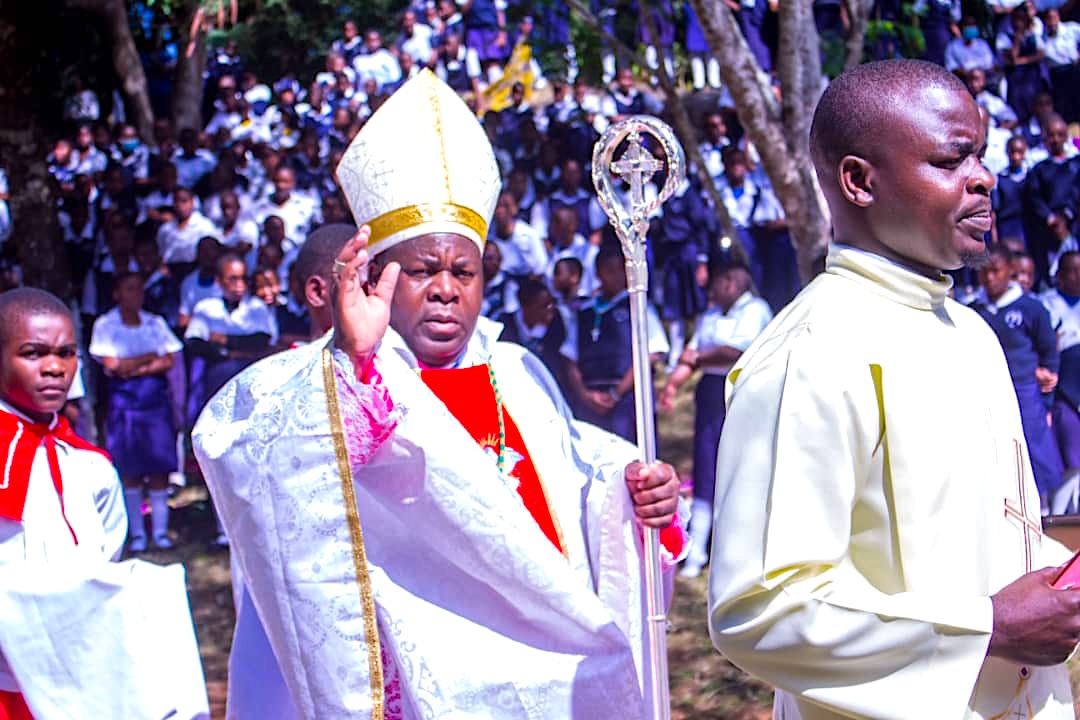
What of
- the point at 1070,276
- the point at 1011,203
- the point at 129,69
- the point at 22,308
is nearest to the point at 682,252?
the point at 1011,203

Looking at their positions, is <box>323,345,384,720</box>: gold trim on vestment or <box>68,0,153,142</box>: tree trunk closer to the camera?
<box>323,345,384,720</box>: gold trim on vestment

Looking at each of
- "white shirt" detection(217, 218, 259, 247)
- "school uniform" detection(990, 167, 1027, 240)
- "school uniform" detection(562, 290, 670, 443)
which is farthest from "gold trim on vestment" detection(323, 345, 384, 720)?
"white shirt" detection(217, 218, 259, 247)

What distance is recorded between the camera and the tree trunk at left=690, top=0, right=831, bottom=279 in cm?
648

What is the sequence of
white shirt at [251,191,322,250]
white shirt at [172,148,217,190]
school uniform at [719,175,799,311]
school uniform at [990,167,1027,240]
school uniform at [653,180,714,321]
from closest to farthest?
school uniform at [719,175,799,311]
school uniform at [990,167,1027,240]
school uniform at [653,180,714,321]
white shirt at [251,191,322,250]
white shirt at [172,148,217,190]

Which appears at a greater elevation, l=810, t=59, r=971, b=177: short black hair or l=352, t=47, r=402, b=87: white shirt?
l=352, t=47, r=402, b=87: white shirt

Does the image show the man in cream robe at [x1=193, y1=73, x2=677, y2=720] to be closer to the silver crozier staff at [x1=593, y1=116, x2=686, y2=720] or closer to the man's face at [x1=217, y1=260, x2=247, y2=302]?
the silver crozier staff at [x1=593, y1=116, x2=686, y2=720]

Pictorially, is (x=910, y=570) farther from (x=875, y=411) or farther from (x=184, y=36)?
(x=184, y=36)

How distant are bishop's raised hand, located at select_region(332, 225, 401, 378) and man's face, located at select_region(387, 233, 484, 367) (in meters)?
0.40

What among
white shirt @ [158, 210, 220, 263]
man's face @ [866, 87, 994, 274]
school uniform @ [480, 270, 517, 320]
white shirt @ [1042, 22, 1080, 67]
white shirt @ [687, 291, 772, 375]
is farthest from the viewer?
white shirt @ [1042, 22, 1080, 67]

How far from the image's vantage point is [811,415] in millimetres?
2230

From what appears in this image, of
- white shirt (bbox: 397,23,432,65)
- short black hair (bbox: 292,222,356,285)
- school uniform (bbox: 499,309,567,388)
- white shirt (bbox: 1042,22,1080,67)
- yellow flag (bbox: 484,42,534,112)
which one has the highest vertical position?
white shirt (bbox: 397,23,432,65)

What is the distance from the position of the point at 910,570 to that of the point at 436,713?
1.59m

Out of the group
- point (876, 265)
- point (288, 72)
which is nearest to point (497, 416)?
point (876, 265)

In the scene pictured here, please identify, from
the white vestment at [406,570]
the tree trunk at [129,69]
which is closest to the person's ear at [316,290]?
the white vestment at [406,570]
